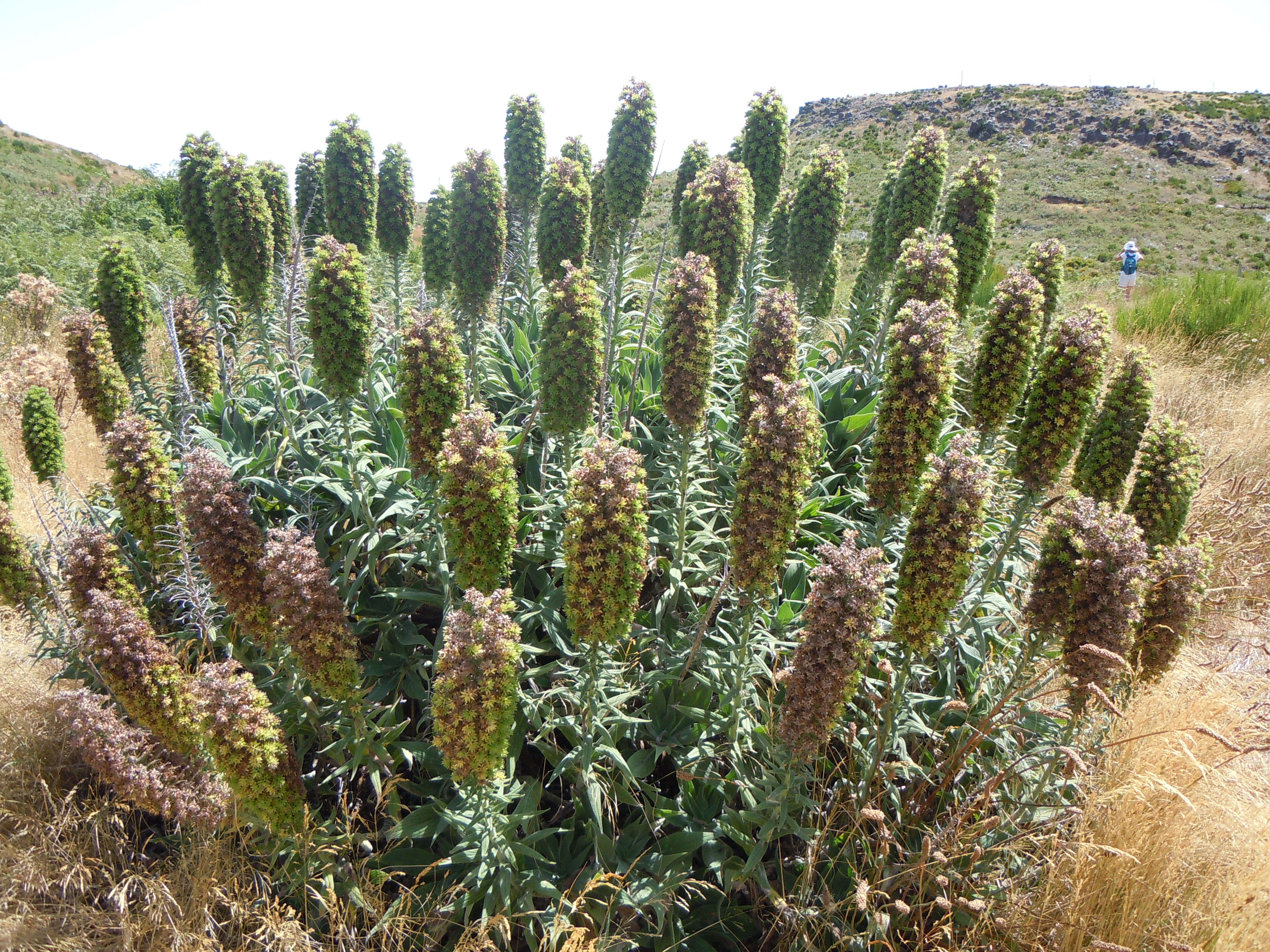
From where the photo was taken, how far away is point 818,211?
6.60m

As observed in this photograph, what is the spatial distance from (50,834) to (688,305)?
15.8 ft

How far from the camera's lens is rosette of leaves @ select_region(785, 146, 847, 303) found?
21.5ft

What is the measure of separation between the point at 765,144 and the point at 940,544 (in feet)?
16.9

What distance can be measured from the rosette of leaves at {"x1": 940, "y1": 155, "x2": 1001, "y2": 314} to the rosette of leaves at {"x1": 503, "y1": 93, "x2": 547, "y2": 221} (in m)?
3.87

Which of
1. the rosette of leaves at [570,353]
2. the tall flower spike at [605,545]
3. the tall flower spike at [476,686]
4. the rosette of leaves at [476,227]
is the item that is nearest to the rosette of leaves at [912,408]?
the tall flower spike at [605,545]

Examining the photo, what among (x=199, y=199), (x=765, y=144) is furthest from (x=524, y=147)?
(x=199, y=199)

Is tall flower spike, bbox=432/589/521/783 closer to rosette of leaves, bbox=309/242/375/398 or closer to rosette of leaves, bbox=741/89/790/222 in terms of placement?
rosette of leaves, bbox=309/242/375/398

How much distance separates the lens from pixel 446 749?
3.01 meters

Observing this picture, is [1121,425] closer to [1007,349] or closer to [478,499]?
[1007,349]

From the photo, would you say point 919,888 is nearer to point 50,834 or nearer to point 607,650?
point 607,650

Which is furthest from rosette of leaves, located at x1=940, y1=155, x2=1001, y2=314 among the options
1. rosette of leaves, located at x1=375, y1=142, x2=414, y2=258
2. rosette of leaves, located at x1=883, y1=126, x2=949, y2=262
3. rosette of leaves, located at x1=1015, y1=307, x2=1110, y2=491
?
rosette of leaves, located at x1=375, y1=142, x2=414, y2=258

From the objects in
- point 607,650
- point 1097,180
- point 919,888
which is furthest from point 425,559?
point 1097,180

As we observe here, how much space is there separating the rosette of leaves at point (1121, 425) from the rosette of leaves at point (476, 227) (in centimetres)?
453

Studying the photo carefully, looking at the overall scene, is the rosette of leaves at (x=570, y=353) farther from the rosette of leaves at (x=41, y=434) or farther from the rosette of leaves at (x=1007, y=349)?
the rosette of leaves at (x=41, y=434)
